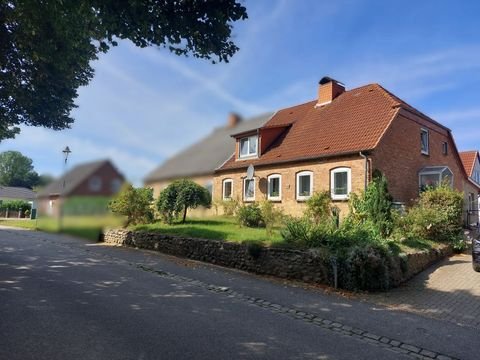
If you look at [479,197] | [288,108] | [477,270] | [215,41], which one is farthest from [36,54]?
[479,197]

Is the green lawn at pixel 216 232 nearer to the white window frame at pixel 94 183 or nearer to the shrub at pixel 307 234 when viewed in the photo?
the shrub at pixel 307 234

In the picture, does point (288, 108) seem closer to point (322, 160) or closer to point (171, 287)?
point (322, 160)

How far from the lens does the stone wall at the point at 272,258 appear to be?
1051cm

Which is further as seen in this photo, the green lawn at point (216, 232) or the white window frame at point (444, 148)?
the white window frame at point (444, 148)

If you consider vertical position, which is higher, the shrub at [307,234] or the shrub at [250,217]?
the shrub at [250,217]

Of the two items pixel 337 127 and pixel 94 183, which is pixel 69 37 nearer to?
pixel 94 183

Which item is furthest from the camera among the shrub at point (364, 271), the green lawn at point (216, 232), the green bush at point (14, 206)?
the green bush at point (14, 206)

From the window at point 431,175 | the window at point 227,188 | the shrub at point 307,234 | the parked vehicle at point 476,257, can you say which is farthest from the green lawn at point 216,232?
the window at point 431,175

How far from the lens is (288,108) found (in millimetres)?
28438

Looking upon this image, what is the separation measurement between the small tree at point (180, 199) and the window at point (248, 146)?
6.50 meters

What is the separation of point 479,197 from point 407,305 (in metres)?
26.1

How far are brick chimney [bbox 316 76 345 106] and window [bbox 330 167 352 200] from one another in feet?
24.4

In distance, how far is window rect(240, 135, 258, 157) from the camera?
2430 centimetres

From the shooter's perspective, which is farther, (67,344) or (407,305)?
(407,305)
